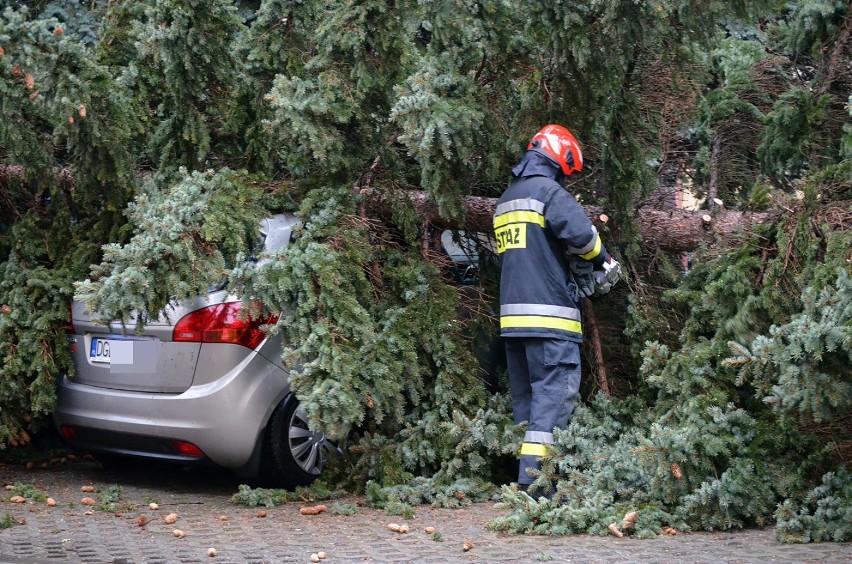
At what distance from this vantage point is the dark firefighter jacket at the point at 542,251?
5.56 meters

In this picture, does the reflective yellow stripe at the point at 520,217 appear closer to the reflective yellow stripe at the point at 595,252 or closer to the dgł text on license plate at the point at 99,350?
the reflective yellow stripe at the point at 595,252

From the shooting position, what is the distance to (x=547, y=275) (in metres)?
5.63

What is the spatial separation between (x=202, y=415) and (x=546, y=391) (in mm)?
1881

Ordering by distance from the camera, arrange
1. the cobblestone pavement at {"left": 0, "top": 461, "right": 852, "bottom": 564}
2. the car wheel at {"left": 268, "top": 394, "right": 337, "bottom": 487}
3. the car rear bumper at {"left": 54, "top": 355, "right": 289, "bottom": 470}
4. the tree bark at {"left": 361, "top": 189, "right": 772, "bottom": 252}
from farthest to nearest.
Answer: the tree bark at {"left": 361, "top": 189, "right": 772, "bottom": 252}
the car wheel at {"left": 268, "top": 394, "right": 337, "bottom": 487}
the car rear bumper at {"left": 54, "top": 355, "right": 289, "bottom": 470}
the cobblestone pavement at {"left": 0, "top": 461, "right": 852, "bottom": 564}

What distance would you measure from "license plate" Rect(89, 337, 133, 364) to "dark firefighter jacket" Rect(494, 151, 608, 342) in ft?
6.99

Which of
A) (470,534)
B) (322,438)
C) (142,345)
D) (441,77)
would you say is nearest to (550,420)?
(470,534)

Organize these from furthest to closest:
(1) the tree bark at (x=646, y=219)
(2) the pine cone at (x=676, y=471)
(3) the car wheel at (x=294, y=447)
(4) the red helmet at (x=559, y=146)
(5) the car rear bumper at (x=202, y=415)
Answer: (1) the tree bark at (x=646, y=219)
(3) the car wheel at (x=294, y=447)
(4) the red helmet at (x=559, y=146)
(5) the car rear bumper at (x=202, y=415)
(2) the pine cone at (x=676, y=471)

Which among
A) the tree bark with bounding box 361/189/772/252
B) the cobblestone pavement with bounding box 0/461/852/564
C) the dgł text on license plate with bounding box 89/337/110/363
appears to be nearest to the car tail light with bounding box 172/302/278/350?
the dgł text on license plate with bounding box 89/337/110/363

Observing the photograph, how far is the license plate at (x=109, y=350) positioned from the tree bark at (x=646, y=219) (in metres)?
1.64

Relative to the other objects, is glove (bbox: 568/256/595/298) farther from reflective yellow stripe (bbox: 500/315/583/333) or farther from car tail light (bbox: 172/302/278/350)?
car tail light (bbox: 172/302/278/350)

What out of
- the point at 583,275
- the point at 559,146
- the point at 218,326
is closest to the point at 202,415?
the point at 218,326

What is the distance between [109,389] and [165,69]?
6.13 ft

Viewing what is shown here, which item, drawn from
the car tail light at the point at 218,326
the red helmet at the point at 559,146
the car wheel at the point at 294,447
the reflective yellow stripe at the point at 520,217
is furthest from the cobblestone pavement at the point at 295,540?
the red helmet at the point at 559,146

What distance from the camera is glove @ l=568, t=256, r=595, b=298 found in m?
5.75
